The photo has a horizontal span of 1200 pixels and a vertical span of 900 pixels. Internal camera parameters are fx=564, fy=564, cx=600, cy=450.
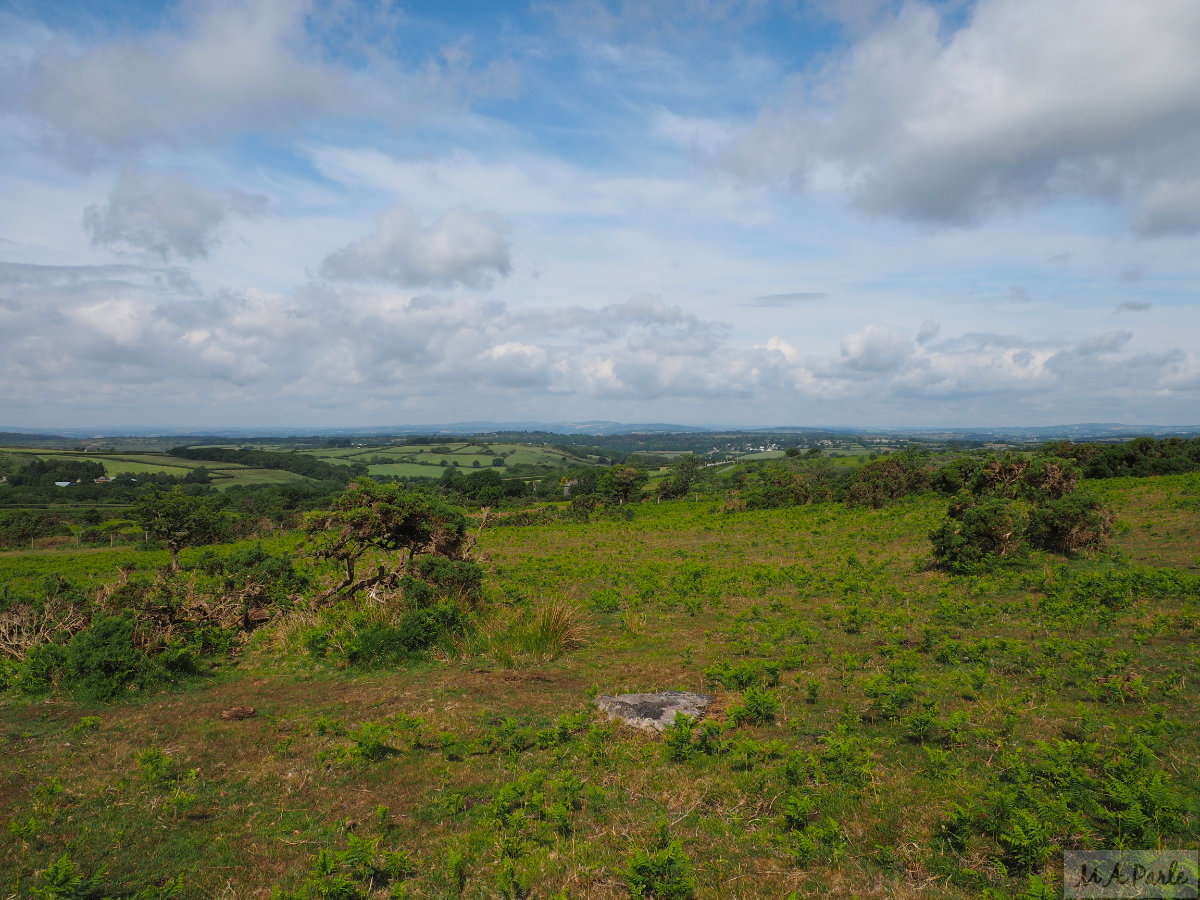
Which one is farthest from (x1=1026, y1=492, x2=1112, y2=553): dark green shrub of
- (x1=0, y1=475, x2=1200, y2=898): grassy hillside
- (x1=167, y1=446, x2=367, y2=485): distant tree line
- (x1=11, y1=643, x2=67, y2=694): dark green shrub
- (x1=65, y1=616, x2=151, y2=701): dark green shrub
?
(x1=167, y1=446, x2=367, y2=485): distant tree line

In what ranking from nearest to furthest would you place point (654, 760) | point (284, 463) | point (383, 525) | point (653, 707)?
point (654, 760) < point (653, 707) < point (383, 525) < point (284, 463)

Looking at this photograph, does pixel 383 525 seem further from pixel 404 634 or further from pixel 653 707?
pixel 653 707

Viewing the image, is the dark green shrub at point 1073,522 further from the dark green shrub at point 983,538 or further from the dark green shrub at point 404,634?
the dark green shrub at point 404,634

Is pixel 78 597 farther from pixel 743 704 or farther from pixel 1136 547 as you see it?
pixel 1136 547

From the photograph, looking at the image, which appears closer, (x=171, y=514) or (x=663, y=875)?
(x=663, y=875)

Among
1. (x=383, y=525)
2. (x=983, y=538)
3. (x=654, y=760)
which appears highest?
(x=383, y=525)

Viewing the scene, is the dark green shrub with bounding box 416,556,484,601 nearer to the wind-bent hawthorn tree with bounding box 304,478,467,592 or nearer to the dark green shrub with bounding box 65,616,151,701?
the wind-bent hawthorn tree with bounding box 304,478,467,592

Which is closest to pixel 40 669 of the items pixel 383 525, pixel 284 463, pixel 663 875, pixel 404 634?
pixel 404 634
